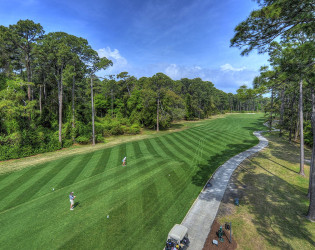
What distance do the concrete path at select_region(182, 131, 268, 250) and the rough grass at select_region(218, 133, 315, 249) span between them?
22.3 inches

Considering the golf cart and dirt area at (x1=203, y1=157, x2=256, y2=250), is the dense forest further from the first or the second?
the golf cart

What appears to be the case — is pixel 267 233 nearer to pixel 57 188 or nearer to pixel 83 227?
pixel 83 227

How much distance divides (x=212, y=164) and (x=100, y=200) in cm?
1234

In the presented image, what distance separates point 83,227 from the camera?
26.0 ft

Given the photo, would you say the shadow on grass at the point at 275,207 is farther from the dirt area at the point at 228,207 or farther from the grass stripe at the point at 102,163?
the grass stripe at the point at 102,163

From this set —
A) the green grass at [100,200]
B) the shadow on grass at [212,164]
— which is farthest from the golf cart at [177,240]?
the shadow on grass at [212,164]

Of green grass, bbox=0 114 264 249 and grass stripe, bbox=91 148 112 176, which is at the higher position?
grass stripe, bbox=91 148 112 176

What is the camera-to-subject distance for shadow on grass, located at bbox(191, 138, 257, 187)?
43.2ft

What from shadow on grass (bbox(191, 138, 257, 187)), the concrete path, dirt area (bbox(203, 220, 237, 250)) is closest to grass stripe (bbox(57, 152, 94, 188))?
the concrete path

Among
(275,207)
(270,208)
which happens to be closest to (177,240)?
(270,208)

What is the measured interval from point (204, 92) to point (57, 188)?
212 feet

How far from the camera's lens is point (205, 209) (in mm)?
9312

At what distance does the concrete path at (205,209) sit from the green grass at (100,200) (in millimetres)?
557

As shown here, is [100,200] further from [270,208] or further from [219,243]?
[270,208]
